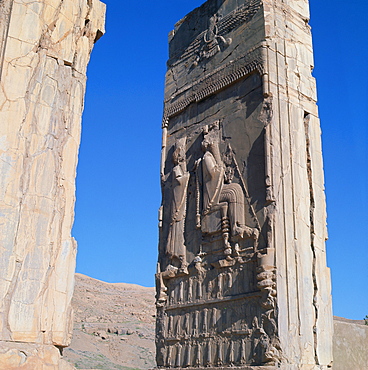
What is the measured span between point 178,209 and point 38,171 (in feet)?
19.5

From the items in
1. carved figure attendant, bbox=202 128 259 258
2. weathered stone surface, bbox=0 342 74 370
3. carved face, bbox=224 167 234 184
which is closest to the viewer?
weathered stone surface, bbox=0 342 74 370

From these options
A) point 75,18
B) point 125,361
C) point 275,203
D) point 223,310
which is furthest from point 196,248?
point 125,361

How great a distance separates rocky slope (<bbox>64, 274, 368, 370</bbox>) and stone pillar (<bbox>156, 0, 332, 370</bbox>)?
2.15ft

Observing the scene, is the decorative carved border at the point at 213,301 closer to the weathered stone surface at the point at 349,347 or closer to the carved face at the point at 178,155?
the weathered stone surface at the point at 349,347

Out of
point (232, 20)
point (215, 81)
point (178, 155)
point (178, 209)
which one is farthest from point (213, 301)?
point (232, 20)

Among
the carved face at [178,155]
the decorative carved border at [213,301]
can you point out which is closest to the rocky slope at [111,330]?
the decorative carved border at [213,301]

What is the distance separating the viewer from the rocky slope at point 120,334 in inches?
300

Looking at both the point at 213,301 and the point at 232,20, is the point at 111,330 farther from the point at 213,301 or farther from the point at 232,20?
the point at 232,20

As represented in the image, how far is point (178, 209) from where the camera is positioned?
29.8 feet

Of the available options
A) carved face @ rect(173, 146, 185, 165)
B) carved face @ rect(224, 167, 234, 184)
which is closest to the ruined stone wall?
carved face @ rect(224, 167, 234, 184)

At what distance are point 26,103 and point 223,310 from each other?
207 inches

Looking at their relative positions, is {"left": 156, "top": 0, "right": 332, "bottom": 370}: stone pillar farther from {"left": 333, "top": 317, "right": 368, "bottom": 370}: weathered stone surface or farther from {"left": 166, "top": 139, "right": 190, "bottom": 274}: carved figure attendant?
{"left": 333, "top": 317, "right": 368, "bottom": 370}: weathered stone surface

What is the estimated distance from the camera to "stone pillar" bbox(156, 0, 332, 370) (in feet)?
23.3

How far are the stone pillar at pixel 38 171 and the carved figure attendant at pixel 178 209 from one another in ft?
17.9
